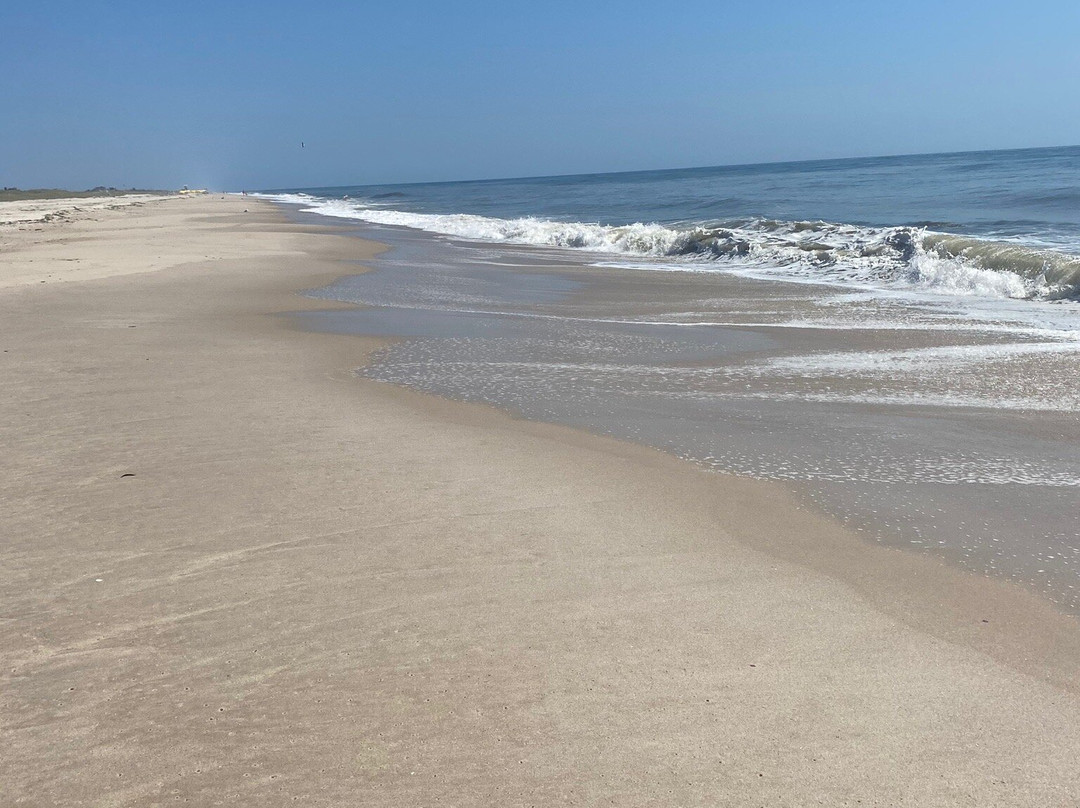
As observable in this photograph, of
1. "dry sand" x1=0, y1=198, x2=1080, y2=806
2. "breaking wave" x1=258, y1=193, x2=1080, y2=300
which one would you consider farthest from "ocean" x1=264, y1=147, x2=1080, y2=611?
"dry sand" x1=0, y1=198, x2=1080, y2=806

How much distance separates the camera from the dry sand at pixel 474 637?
2.23 metres

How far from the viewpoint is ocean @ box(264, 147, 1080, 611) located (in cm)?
435

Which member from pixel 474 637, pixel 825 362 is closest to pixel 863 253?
pixel 825 362

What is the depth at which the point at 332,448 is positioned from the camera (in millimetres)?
4961

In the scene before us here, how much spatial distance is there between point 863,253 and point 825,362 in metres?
10.1

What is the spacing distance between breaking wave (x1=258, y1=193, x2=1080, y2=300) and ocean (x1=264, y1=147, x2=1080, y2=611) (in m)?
0.05

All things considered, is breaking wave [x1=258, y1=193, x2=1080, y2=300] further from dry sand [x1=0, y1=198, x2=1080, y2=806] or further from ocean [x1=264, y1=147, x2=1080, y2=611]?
dry sand [x1=0, y1=198, x2=1080, y2=806]

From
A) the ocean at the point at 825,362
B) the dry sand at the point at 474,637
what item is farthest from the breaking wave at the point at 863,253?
the dry sand at the point at 474,637

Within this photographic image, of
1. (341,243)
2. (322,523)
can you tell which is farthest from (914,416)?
(341,243)

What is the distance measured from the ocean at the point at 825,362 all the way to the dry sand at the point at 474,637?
447 mm

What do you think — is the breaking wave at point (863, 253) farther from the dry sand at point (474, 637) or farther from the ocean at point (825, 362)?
the dry sand at point (474, 637)

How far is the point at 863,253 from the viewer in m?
16.8

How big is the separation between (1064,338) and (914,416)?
3.93 m

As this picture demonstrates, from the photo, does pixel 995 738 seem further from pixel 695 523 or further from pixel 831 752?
pixel 695 523
